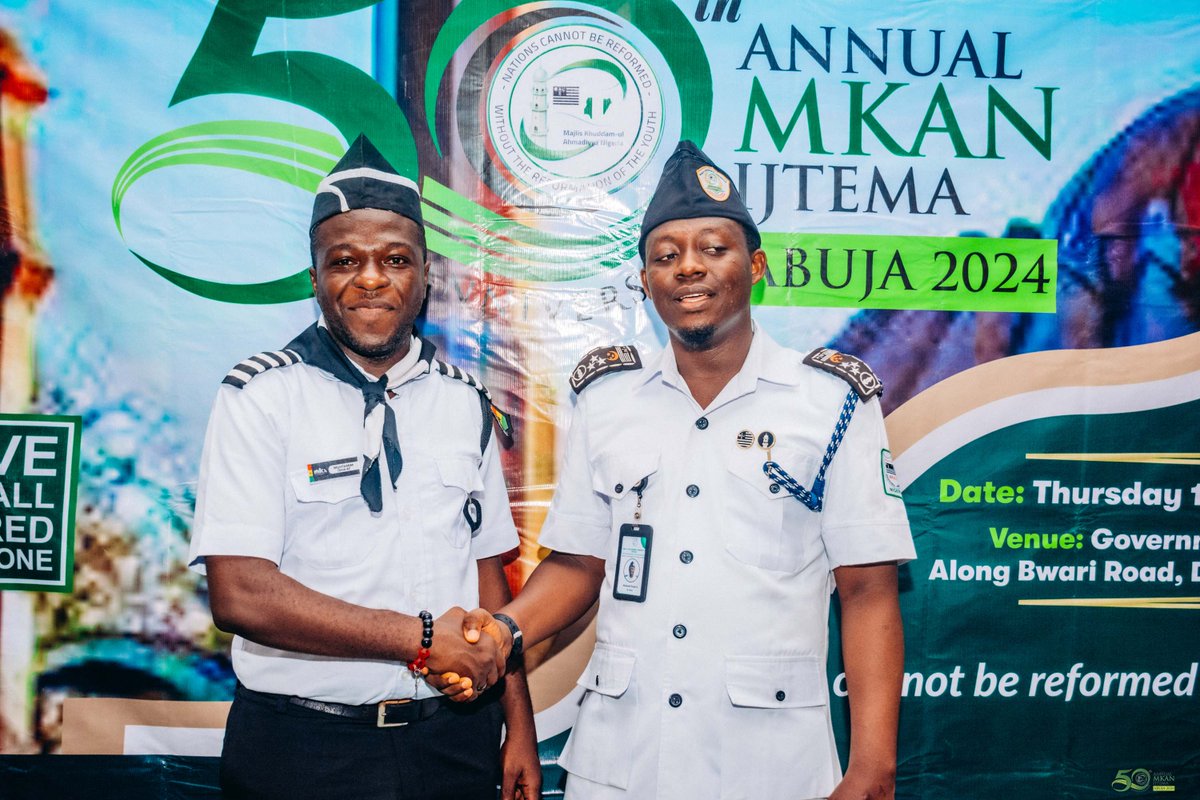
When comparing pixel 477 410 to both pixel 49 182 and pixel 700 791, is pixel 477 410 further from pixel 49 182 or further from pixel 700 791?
pixel 49 182

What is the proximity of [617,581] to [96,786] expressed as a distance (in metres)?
2.03

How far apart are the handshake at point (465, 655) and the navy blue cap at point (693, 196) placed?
1.00 metres

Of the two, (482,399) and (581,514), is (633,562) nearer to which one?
(581,514)

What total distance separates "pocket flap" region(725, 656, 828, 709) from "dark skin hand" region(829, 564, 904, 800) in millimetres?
102

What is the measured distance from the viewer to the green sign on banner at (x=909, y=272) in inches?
116

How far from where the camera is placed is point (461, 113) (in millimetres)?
2885

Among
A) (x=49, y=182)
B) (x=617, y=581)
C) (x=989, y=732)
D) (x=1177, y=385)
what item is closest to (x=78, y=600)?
(x=49, y=182)

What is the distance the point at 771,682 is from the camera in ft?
6.52

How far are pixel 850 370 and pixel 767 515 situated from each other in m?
0.42

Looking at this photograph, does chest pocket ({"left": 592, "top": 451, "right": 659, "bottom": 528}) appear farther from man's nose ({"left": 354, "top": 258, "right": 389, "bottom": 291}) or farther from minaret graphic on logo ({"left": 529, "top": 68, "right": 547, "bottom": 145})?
minaret graphic on logo ({"left": 529, "top": 68, "right": 547, "bottom": 145})

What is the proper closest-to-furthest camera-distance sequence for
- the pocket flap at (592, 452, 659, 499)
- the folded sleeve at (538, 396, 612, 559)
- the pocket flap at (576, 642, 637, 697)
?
the pocket flap at (576, 642, 637, 697) < the pocket flap at (592, 452, 659, 499) < the folded sleeve at (538, 396, 612, 559)

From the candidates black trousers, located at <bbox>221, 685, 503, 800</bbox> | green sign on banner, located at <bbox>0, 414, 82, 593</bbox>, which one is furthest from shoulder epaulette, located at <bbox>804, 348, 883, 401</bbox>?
green sign on banner, located at <bbox>0, 414, 82, 593</bbox>

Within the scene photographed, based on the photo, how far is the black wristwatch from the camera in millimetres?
2172

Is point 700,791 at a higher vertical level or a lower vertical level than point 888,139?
lower
